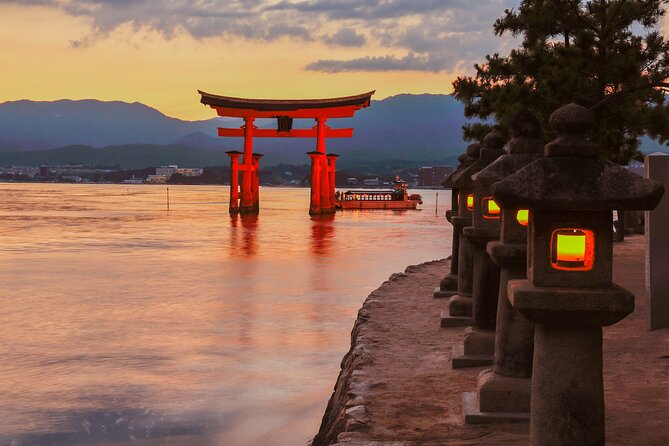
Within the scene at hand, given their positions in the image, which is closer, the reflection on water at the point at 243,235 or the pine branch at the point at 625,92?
the pine branch at the point at 625,92

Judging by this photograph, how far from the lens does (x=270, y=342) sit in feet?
38.3

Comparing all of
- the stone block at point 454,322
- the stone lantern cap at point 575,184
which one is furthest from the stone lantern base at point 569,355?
the stone block at point 454,322

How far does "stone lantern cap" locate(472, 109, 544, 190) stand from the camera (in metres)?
5.54

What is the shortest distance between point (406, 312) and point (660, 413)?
18.1ft

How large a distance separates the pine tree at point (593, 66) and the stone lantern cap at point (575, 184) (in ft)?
33.3

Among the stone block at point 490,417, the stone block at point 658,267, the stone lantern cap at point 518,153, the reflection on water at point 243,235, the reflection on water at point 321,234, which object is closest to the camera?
the stone block at point 490,417

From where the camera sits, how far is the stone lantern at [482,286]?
661 cm

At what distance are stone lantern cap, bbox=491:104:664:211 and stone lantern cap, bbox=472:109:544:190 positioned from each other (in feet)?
5.25

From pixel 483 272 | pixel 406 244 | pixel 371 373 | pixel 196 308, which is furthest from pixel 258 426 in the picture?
pixel 406 244

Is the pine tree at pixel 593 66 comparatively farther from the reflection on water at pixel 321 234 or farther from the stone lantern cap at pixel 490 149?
the reflection on water at pixel 321 234

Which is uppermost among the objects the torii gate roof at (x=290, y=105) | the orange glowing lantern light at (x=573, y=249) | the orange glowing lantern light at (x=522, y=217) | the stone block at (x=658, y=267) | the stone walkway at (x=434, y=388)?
the torii gate roof at (x=290, y=105)

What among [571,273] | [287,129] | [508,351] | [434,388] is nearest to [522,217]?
[508,351]

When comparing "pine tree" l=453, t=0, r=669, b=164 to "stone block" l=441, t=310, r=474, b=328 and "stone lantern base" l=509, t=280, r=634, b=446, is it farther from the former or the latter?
"stone lantern base" l=509, t=280, r=634, b=446

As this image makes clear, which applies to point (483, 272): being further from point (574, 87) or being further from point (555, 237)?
point (574, 87)
